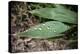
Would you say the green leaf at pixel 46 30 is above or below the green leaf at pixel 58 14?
below

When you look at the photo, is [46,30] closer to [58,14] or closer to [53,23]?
[53,23]

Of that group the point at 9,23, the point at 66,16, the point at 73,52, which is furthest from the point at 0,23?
the point at 73,52

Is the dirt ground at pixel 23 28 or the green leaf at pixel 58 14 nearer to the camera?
the dirt ground at pixel 23 28

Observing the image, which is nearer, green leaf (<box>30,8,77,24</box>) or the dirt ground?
the dirt ground

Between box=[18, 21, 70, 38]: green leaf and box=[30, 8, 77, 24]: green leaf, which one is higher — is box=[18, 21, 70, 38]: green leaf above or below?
below

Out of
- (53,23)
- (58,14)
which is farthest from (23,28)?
(58,14)
